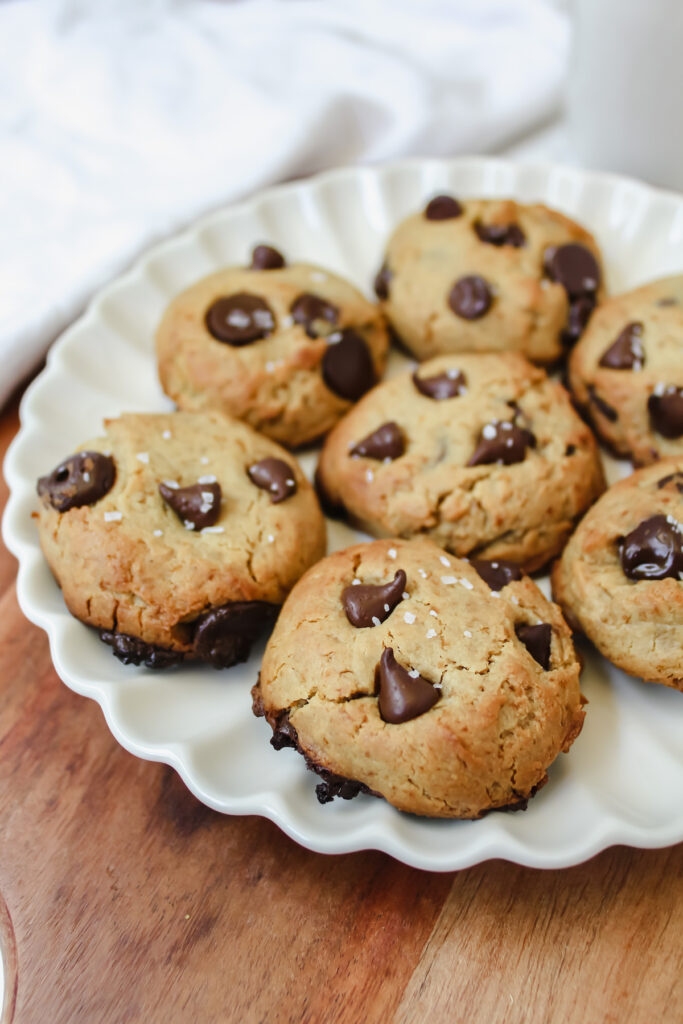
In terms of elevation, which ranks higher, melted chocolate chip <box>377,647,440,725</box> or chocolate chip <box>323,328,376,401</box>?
chocolate chip <box>323,328,376,401</box>

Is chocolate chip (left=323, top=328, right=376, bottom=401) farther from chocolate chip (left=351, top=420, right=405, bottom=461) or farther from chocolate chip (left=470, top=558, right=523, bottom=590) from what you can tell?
chocolate chip (left=470, top=558, right=523, bottom=590)

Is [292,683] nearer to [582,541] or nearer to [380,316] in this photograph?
[582,541]

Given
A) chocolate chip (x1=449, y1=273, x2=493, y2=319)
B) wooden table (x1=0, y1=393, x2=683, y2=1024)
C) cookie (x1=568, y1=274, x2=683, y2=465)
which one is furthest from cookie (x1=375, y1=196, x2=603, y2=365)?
wooden table (x1=0, y1=393, x2=683, y2=1024)

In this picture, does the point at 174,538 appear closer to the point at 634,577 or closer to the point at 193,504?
the point at 193,504

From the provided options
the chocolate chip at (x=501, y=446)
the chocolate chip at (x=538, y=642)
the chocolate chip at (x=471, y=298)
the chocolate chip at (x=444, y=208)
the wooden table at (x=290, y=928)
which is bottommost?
the wooden table at (x=290, y=928)

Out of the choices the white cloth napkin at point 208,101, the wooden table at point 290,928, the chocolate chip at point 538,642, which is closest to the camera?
the wooden table at point 290,928

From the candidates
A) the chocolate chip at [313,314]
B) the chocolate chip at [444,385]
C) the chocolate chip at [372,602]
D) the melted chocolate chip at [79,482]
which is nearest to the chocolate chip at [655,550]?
the chocolate chip at [372,602]

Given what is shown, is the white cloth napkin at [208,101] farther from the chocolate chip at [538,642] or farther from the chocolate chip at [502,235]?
the chocolate chip at [538,642]

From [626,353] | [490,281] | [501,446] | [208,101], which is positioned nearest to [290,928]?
[501,446]
